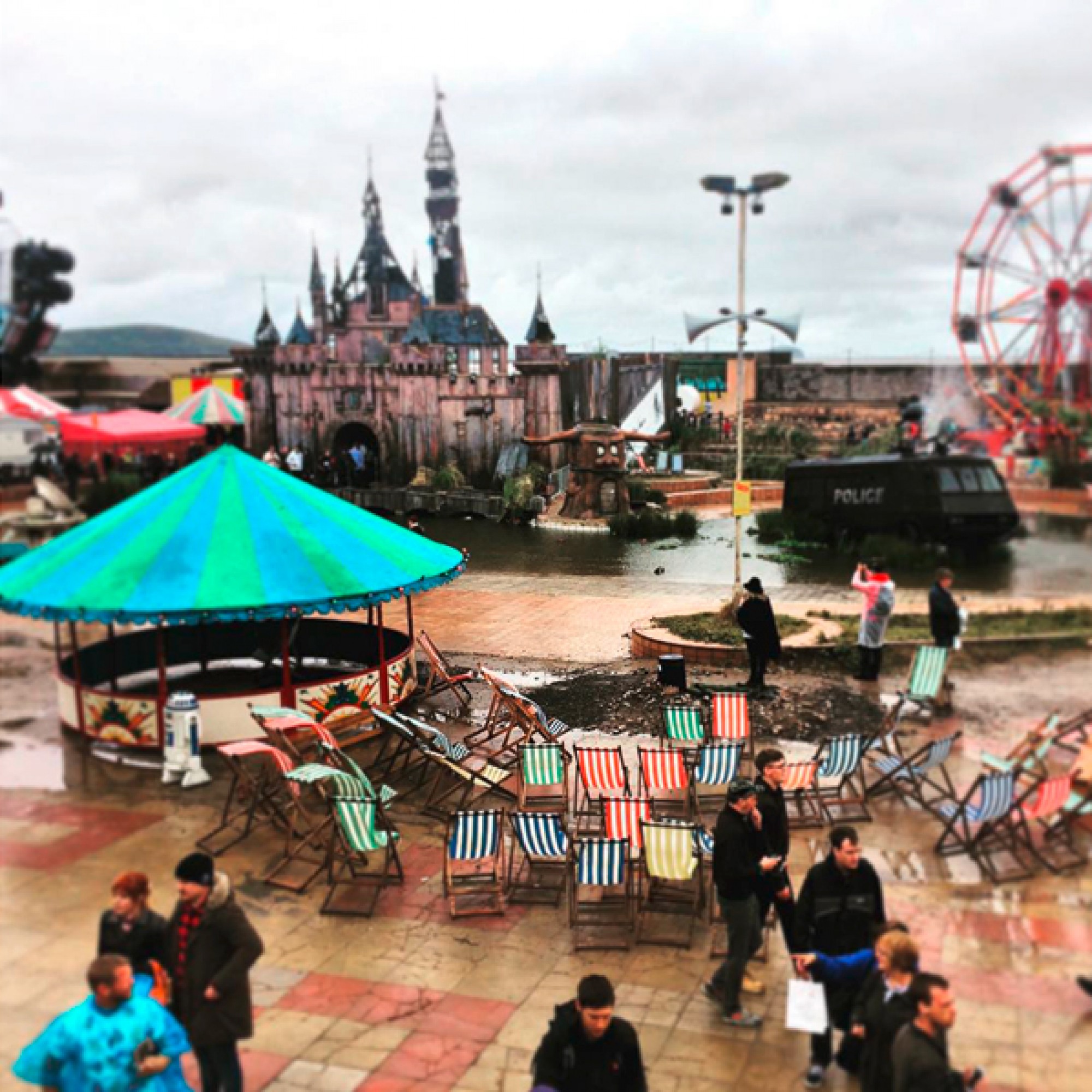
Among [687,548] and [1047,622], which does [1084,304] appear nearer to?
[1047,622]

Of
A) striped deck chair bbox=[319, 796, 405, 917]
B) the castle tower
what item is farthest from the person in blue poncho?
the castle tower

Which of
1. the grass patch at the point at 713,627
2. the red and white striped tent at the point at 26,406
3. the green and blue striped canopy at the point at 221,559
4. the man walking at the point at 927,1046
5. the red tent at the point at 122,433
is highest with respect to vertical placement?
the red and white striped tent at the point at 26,406

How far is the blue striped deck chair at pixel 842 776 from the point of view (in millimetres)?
8695

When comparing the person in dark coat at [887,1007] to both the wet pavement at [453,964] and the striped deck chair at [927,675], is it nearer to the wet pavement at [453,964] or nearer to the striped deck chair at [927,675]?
the wet pavement at [453,964]

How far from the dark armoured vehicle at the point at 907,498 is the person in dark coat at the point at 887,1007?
30.0ft

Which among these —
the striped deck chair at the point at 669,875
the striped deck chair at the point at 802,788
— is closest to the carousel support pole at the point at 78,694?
the striped deck chair at the point at 669,875

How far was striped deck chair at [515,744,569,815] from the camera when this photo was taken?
29.3 ft

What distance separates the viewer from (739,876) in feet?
19.1

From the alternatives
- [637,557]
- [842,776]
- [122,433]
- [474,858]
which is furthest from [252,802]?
[122,433]

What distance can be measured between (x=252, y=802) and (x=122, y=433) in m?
23.1

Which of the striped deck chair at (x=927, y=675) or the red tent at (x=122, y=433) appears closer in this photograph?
the striped deck chair at (x=927, y=675)

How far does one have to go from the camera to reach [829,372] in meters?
16.1

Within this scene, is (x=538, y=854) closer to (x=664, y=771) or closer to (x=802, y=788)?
(x=664, y=771)

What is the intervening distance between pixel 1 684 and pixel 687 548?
1015cm
